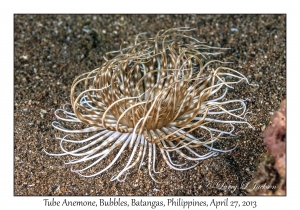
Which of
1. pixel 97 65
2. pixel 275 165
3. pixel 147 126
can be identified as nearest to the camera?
pixel 275 165

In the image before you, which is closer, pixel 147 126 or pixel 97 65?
pixel 147 126

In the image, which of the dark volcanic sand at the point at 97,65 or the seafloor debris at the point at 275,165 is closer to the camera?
the seafloor debris at the point at 275,165

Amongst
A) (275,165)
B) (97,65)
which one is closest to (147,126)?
(275,165)

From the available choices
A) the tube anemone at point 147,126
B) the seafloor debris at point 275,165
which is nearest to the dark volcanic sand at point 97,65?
the tube anemone at point 147,126

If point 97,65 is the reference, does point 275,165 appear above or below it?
below

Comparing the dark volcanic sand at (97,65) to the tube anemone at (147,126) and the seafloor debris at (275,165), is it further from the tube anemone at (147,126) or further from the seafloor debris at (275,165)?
the seafloor debris at (275,165)

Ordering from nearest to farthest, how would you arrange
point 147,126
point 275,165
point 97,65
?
point 275,165
point 147,126
point 97,65

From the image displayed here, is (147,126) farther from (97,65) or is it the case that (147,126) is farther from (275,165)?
(97,65)

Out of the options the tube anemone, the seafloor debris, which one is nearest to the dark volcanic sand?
the tube anemone

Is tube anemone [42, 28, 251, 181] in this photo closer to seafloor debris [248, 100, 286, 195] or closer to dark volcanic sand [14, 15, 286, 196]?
dark volcanic sand [14, 15, 286, 196]

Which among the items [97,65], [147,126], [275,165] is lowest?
[275,165]
